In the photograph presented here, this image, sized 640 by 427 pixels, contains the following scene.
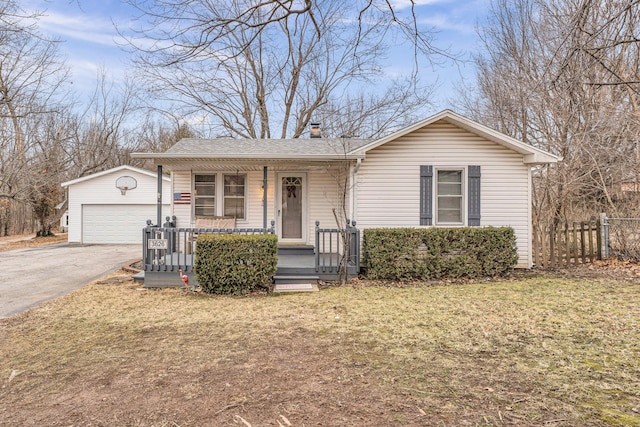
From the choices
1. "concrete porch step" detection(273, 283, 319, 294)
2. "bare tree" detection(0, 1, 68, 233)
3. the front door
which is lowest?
"concrete porch step" detection(273, 283, 319, 294)

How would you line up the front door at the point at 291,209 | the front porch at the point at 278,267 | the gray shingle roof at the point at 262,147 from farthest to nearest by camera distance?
the front door at the point at 291,209 → the gray shingle roof at the point at 262,147 → the front porch at the point at 278,267

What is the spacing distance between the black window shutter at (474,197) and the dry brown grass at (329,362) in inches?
105

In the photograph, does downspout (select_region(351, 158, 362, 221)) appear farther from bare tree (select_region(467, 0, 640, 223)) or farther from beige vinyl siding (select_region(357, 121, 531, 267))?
bare tree (select_region(467, 0, 640, 223))

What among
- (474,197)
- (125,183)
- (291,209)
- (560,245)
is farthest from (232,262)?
(125,183)

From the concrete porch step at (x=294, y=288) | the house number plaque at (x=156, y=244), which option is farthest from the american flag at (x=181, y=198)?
the concrete porch step at (x=294, y=288)

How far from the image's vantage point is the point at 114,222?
1691 cm

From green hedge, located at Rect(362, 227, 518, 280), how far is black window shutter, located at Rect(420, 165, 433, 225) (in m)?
0.78

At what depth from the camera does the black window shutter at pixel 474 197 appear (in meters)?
8.52

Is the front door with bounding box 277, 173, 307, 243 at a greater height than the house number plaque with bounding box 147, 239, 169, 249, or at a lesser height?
greater

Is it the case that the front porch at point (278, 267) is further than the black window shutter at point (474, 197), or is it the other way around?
the black window shutter at point (474, 197)

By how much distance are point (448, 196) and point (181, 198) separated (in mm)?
6948

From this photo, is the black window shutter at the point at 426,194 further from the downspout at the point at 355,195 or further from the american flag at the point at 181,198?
the american flag at the point at 181,198

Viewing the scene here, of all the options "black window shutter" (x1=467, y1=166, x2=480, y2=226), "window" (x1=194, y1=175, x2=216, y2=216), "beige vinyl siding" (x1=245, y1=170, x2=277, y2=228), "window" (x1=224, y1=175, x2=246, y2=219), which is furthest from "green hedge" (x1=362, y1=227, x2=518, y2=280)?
"window" (x1=194, y1=175, x2=216, y2=216)

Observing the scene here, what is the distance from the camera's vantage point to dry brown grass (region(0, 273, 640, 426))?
8.61 feet
